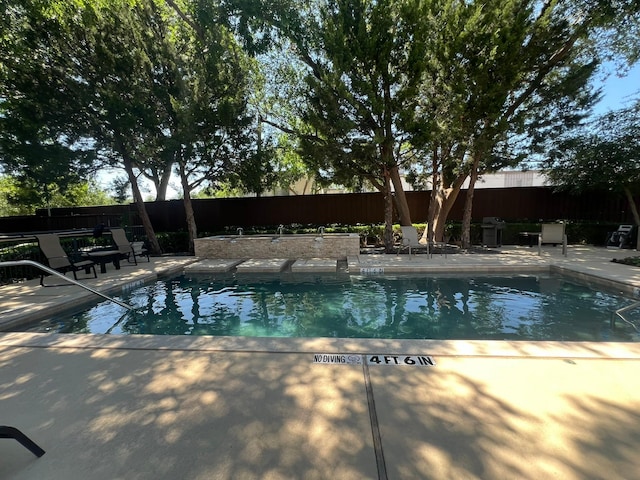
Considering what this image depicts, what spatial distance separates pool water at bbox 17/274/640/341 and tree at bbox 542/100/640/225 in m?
5.26

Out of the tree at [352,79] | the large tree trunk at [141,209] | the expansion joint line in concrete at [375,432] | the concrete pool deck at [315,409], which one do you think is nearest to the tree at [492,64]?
the tree at [352,79]

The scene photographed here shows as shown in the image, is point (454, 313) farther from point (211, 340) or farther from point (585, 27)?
point (585, 27)

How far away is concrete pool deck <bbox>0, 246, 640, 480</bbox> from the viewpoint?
1.74m

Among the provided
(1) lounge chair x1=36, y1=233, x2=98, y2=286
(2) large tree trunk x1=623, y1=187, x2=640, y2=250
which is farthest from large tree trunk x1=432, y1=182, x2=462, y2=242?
(1) lounge chair x1=36, y1=233, x2=98, y2=286

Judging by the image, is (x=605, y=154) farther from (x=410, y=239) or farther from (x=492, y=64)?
(x=410, y=239)

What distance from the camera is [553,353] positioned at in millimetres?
3014

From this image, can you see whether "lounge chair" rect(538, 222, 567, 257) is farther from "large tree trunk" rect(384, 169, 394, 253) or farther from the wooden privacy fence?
"large tree trunk" rect(384, 169, 394, 253)

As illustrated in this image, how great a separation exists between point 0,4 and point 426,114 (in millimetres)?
11552

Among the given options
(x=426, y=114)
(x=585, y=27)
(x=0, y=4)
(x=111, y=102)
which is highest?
(x=0, y=4)

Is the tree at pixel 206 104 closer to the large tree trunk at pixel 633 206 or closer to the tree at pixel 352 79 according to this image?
the tree at pixel 352 79

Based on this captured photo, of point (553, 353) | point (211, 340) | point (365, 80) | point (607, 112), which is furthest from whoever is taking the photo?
point (607, 112)

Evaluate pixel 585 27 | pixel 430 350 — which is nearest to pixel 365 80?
pixel 585 27

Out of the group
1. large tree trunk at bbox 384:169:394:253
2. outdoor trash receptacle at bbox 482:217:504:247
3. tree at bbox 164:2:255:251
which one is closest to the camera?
tree at bbox 164:2:255:251

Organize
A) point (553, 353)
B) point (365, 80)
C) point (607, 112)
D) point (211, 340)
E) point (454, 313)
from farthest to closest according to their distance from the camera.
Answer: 1. point (607, 112)
2. point (365, 80)
3. point (454, 313)
4. point (211, 340)
5. point (553, 353)
